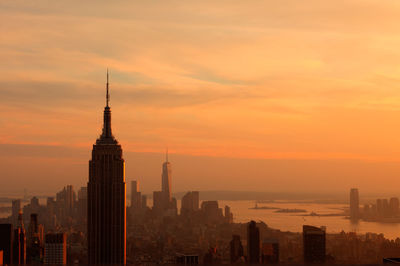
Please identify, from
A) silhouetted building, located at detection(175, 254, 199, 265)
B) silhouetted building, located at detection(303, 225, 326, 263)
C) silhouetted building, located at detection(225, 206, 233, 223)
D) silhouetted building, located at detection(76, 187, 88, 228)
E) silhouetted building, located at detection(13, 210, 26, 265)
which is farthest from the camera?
silhouetted building, located at detection(76, 187, 88, 228)

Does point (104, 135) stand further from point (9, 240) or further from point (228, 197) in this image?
point (9, 240)

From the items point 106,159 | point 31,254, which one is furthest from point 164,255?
point 106,159

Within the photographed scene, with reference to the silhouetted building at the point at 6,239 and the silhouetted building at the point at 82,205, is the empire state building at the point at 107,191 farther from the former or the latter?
the silhouetted building at the point at 6,239

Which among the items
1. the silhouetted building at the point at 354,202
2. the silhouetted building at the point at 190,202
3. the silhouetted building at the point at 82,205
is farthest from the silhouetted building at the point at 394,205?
the silhouetted building at the point at 82,205

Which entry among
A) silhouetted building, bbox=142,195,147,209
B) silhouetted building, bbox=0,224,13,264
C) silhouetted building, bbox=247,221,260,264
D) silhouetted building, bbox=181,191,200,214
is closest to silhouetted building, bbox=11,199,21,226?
silhouetted building, bbox=142,195,147,209

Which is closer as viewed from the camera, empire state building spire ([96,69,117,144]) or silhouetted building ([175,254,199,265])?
silhouetted building ([175,254,199,265])

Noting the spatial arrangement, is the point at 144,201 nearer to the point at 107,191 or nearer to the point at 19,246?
the point at 107,191

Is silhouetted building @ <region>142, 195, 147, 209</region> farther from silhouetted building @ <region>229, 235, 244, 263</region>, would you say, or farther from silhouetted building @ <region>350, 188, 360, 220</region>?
silhouetted building @ <region>229, 235, 244, 263</region>

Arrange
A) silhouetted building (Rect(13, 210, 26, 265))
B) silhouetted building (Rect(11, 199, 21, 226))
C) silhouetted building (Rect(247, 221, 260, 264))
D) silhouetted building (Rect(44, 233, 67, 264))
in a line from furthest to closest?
1. silhouetted building (Rect(11, 199, 21, 226))
2. silhouetted building (Rect(44, 233, 67, 264))
3. silhouetted building (Rect(247, 221, 260, 264))
4. silhouetted building (Rect(13, 210, 26, 265))
